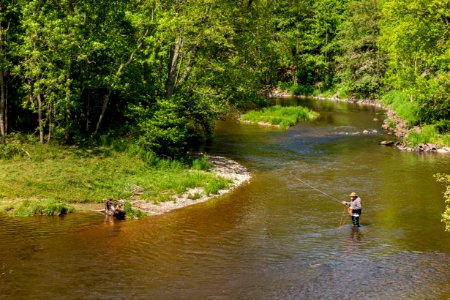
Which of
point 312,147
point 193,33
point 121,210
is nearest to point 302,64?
point 312,147

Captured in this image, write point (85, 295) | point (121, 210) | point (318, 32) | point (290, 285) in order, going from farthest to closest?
1. point (318, 32)
2. point (121, 210)
3. point (290, 285)
4. point (85, 295)

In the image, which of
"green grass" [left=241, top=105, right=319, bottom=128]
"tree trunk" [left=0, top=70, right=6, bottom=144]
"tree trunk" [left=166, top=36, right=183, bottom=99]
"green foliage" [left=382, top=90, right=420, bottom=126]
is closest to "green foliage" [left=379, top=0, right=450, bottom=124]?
"green foliage" [left=382, top=90, right=420, bottom=126]

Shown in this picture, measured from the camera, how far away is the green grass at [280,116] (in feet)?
192

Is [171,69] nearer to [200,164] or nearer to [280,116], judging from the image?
[200,164]

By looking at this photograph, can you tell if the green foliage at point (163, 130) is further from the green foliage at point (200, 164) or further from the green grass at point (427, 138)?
the green grass at point (427, 138)

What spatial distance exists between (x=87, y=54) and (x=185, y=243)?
565 inches

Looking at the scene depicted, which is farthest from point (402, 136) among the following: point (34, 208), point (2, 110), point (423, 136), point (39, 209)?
point (34, 208)

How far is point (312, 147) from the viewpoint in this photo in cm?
4647

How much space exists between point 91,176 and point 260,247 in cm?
1166

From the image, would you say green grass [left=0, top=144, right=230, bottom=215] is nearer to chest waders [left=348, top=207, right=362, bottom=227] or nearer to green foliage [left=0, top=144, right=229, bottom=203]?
green foliage [left=0, top=144, right=229, bottom=203]

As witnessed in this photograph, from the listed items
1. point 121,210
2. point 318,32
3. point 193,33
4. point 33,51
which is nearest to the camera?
point 121,210

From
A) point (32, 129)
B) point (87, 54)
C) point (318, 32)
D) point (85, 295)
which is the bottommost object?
point (85, 295)

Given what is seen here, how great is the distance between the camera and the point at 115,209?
89.2 feet

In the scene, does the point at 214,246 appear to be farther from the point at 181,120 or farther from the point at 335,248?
the point at 181,120
